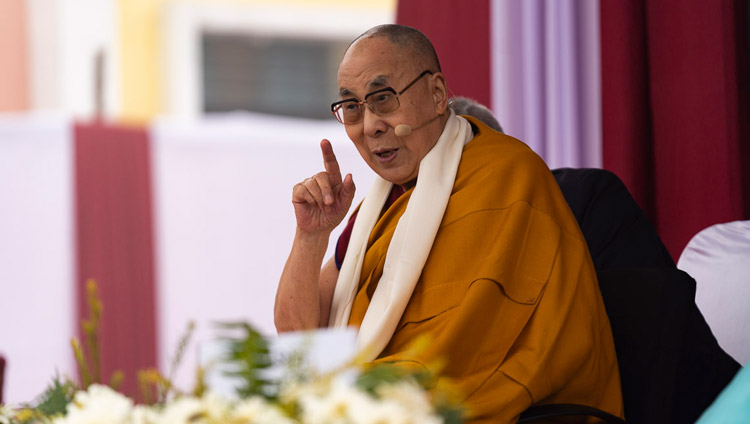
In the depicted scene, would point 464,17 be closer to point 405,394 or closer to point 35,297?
point 35,297

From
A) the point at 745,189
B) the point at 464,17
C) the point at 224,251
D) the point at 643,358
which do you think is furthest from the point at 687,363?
the point at 224,251

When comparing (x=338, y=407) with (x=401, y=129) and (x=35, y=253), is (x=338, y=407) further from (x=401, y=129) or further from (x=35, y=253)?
(x=35, y=253)

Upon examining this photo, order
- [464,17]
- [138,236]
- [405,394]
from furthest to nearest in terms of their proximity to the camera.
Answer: [138,236]
[464,17]
[405,394]

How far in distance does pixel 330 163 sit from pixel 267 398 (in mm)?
1230

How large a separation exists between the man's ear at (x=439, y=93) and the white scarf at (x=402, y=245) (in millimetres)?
38

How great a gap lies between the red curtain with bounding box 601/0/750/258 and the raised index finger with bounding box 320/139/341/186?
1018 millimetres

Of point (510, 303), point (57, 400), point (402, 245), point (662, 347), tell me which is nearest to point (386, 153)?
point (402, 245)

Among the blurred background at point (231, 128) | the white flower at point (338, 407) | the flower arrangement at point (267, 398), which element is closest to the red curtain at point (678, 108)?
the blurred background at point (231, 128)

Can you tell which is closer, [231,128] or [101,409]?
[101,409]

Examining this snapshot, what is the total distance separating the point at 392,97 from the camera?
6.18ft

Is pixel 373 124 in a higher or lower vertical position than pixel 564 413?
higher

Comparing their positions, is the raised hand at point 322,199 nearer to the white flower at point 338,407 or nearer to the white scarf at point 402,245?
the white scarf at point 402,245

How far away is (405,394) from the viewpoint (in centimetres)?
63

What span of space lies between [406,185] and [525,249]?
36 cm
